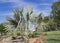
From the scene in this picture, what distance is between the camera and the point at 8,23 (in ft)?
91.2

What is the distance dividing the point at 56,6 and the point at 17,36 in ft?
149

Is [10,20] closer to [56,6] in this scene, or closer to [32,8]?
[32,8]

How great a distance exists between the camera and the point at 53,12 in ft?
260

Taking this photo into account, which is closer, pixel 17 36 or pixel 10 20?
pixel 10 20

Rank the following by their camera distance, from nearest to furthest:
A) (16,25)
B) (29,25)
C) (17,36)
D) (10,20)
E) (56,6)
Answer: (29,25) → (16,25) → (10,20) → (17,36) → (56,6)

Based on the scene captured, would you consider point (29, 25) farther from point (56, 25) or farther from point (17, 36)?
point (56, 25)

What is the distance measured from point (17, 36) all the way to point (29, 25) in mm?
9580

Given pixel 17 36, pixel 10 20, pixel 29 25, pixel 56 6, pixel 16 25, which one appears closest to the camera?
pixel 29 25

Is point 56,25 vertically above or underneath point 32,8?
underneath

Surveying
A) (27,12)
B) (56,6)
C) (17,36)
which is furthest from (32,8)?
(56,6)

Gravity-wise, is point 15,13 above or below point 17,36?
above

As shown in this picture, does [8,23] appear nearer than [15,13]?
No

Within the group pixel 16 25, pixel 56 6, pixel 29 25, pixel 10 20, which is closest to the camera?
pixel 29 25

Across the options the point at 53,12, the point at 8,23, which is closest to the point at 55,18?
the point at 53,12
